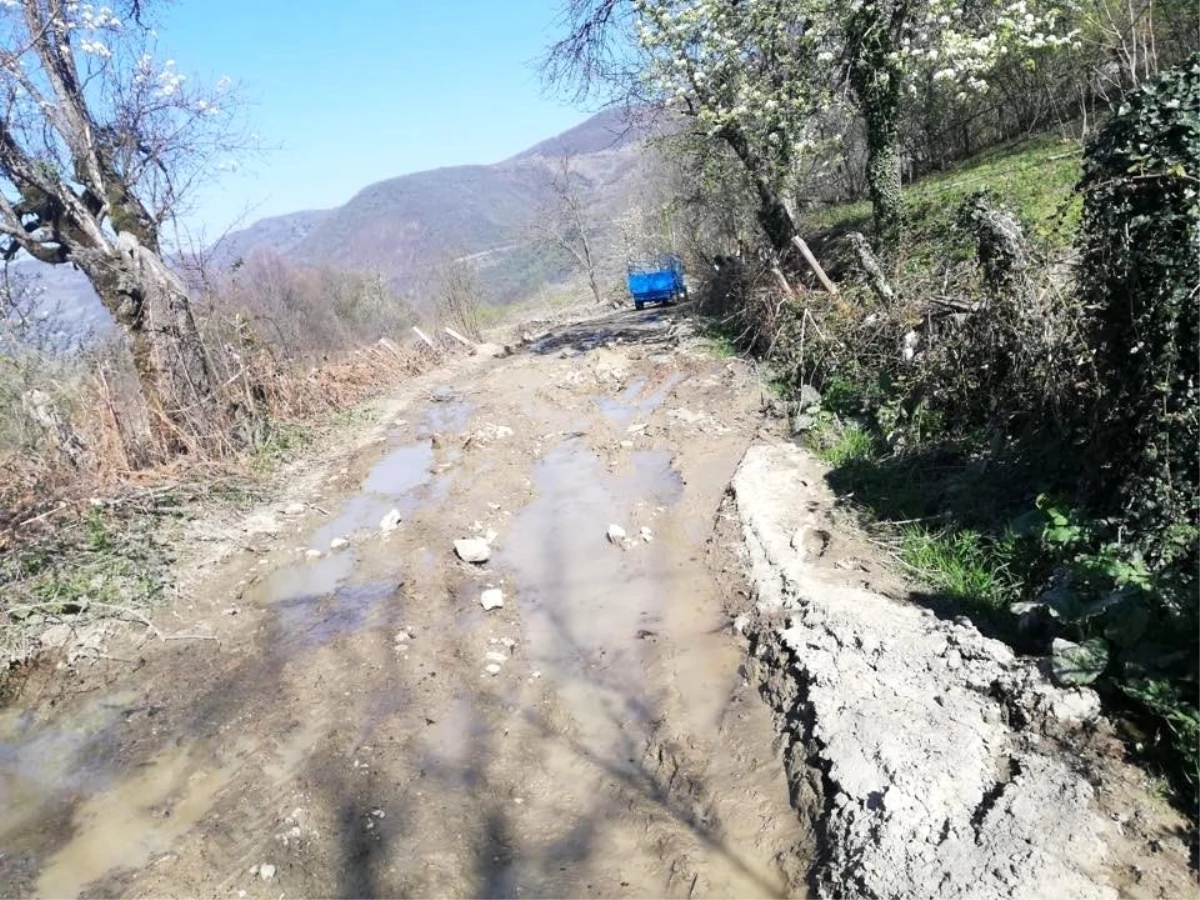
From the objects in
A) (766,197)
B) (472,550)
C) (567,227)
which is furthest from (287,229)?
(472,550)

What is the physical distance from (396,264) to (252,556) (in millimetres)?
78313

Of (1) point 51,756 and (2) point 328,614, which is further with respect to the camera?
(2) point 328,614

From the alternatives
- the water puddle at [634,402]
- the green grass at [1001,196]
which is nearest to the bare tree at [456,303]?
the green grass at [1001,196]

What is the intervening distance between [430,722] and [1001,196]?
33.2 feet

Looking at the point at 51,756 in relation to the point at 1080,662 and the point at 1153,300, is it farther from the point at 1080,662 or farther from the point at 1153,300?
the point at 1153,300

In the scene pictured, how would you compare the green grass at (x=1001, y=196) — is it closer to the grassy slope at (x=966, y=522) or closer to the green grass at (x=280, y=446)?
the grassy slope at (x=966, y=522)

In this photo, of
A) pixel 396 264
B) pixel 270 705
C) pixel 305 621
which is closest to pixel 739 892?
pixel 270 705

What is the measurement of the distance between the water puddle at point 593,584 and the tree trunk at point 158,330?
4565mm

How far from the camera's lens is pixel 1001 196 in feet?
33.8

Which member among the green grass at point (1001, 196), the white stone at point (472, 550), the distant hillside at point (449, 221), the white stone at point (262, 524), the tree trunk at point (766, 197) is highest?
the distant hillside at point (449, 221)

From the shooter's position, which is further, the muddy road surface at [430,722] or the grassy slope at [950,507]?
the grassy slope at [950,507]

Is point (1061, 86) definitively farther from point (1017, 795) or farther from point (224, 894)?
point (224, 894)

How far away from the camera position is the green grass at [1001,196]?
956 centimetres

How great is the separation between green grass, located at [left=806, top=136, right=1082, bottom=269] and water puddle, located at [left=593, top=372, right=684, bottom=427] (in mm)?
3733
